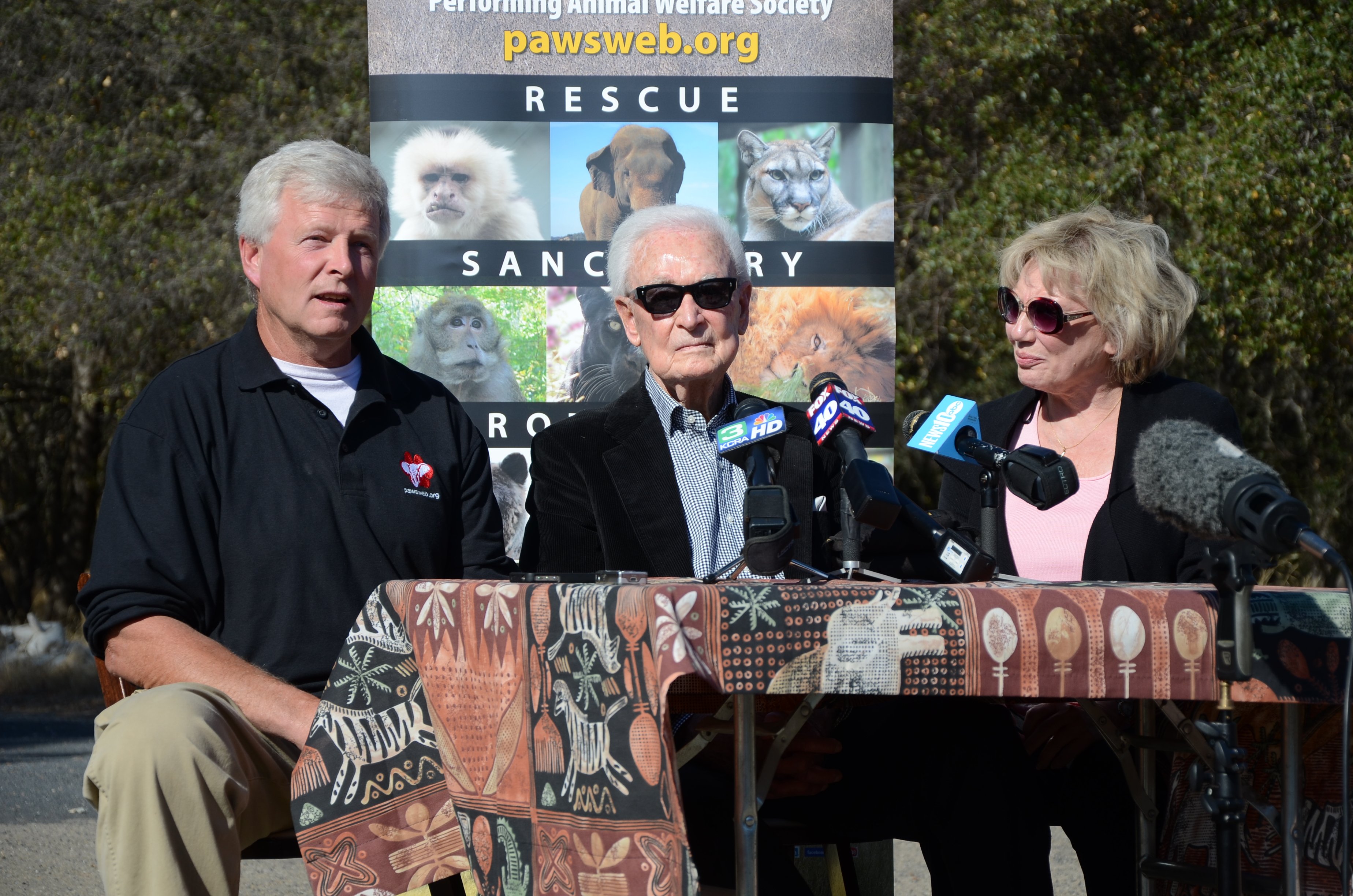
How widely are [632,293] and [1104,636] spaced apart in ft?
4.65

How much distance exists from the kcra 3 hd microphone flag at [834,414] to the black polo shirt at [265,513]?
0.99 metres

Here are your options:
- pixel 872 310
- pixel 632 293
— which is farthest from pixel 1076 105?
pixel 632 293

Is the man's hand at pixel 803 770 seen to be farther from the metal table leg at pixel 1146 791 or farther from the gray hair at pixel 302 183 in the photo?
the gray hair at pixel 302 183

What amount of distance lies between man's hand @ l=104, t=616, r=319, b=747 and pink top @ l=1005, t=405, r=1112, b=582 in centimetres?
153

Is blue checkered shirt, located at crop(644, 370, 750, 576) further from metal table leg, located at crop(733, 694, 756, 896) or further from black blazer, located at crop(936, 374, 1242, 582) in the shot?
metal table leg, located at crop(733, 694, 756, 896)

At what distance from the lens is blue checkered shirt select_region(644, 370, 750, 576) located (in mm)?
2934

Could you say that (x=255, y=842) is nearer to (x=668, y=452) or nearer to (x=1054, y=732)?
(x=668, y=452)

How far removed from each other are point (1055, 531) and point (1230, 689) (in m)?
1.30

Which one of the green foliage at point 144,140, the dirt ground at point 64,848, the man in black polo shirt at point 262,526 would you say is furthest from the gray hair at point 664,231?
the green foliage at point 144,140

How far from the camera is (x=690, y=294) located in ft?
9.68

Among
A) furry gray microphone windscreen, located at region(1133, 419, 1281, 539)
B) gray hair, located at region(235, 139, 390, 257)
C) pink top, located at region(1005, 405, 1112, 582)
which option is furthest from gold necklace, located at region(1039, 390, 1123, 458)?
gray hair, located at region(235, 139, 390, 257)

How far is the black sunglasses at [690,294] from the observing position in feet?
9.69

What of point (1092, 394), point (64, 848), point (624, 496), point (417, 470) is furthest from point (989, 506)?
point (64, 848)

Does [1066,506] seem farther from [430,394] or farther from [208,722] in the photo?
[208,722]
